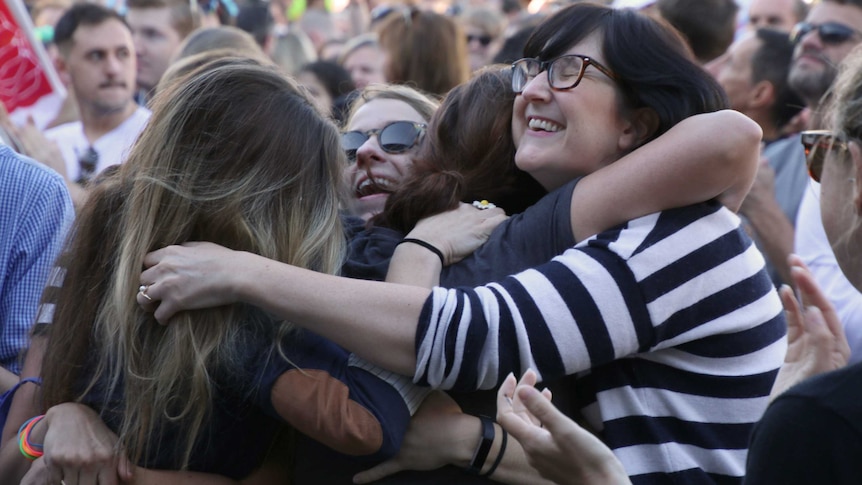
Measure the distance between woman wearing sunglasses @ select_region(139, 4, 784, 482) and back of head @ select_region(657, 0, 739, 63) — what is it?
370cm

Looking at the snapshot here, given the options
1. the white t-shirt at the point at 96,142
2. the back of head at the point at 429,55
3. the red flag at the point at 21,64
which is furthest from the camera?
the back of head at the point at 429,55

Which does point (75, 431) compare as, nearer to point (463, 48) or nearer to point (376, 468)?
point (376, 468)

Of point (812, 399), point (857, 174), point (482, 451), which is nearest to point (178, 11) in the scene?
point (482, 451)

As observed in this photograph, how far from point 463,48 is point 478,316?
4046mm

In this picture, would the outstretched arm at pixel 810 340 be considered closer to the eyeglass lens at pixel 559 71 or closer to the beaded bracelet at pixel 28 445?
the eyeglass lens at pixel 559 71

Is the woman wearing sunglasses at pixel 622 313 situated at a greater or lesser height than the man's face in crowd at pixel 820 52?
lesser

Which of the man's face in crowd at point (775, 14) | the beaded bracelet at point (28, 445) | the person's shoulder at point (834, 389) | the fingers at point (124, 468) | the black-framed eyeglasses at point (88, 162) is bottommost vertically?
the black-framed eyeglasses at point (88, 162)

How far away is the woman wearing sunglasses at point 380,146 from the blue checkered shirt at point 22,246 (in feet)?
2.67

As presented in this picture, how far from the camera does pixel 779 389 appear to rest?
2.01 meters

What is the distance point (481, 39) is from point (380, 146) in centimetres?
545

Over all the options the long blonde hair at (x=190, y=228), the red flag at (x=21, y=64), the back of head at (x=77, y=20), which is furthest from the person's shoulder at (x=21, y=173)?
the back of head at (x=77, y=20)

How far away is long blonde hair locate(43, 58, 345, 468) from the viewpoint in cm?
217

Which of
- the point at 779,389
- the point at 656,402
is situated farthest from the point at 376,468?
the point at 779,389

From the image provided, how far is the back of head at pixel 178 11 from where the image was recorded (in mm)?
6855
